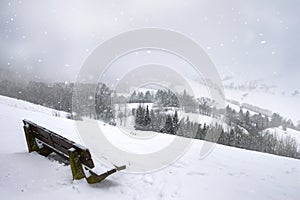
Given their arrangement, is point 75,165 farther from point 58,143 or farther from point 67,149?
point 58,143

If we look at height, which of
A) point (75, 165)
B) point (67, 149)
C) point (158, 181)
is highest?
point (67, 149)

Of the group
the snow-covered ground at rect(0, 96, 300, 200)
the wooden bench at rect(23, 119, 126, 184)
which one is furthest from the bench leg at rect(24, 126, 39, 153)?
the snow-covered ground at rect(0, 96, 300, 200)

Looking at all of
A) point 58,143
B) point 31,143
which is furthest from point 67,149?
point 31,143

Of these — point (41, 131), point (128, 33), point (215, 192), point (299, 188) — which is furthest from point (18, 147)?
point (128, 33)

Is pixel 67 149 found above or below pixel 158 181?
above

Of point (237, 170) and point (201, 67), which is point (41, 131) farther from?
point (201, 67)

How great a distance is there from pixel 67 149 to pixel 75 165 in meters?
0.48

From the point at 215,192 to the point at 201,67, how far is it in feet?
28.9

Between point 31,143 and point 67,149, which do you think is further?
point 31,143

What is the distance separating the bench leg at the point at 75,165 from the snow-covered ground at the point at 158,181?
0.13 m

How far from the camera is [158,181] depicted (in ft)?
15.8

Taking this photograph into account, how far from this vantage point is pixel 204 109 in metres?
108

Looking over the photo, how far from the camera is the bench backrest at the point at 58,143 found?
4.25 m

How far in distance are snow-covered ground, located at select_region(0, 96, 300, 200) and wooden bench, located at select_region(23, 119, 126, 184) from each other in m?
0.19
